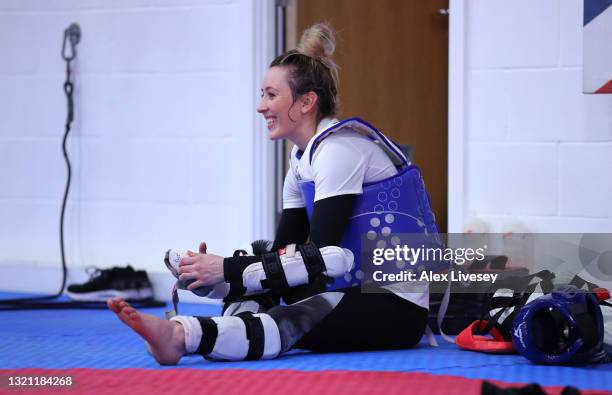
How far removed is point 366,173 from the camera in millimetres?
2609

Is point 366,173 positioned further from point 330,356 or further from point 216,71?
point 216,71

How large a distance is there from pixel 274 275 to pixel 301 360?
0.86ft

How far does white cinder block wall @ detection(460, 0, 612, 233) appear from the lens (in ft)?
11.8

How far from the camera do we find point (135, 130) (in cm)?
437

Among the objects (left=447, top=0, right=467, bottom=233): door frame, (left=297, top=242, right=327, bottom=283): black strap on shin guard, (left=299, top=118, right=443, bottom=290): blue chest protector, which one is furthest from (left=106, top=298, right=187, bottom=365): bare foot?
(left=447, top=0, right=467, bottom=233): door frame

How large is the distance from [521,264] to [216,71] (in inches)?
64.4

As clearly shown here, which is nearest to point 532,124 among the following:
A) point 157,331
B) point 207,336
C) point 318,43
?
point 318,43

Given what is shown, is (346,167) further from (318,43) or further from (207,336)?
(207,336)

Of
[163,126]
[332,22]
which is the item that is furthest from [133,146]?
[332,22]

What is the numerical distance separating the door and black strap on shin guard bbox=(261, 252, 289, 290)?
2.09 meters

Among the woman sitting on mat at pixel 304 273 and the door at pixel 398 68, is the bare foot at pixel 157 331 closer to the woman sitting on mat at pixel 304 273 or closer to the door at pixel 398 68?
the woman sitting on mat at pixel 304 273

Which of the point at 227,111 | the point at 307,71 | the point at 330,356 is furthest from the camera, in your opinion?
the point at 227,111

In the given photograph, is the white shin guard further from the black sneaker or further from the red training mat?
the black sneaker

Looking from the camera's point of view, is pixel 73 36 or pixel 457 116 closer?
pixel 457 116
